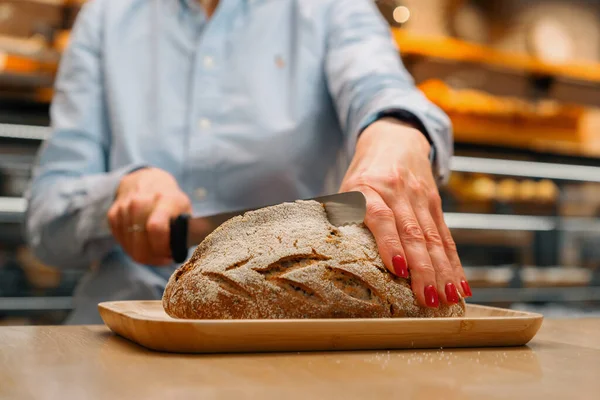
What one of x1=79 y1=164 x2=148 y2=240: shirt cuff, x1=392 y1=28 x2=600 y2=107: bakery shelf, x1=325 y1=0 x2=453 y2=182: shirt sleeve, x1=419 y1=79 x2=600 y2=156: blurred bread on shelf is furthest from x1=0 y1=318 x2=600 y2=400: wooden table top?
x1=419 y1=79 x2=600 y2=156: blurred bread on shelf

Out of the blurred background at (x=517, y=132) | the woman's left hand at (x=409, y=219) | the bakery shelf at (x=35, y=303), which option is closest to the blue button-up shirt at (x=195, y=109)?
the woman's left hand at (x=409, y=219)

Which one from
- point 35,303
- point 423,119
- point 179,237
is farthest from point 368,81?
point 35,303

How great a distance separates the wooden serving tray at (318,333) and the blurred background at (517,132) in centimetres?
277

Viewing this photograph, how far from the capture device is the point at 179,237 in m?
1.15

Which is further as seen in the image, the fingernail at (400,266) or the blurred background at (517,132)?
the blurred background at (517,132)

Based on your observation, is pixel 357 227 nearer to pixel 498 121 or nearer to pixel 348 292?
pixel 348 292

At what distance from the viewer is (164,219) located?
1.17 m

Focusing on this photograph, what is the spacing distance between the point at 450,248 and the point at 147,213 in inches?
22.5

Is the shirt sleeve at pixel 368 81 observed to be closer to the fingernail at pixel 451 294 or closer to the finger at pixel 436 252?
the finger at pixel 436 252

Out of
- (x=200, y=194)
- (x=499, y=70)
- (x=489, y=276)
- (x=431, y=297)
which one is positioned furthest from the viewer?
(x=499, y=70)

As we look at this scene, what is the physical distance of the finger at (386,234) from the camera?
78 cm

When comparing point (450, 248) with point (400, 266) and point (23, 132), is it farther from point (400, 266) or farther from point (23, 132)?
point (23, 132)

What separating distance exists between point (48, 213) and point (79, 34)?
422mm

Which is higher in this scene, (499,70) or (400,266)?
(400,266)
